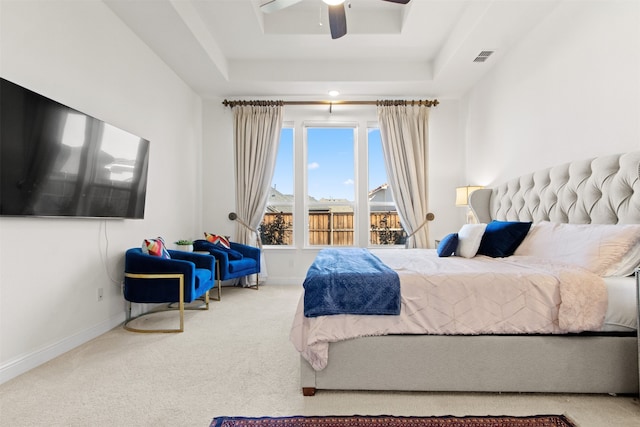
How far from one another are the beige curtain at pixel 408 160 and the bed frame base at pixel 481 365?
3226mm

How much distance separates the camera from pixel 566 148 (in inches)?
118

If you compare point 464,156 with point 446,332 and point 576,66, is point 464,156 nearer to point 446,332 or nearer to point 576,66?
point 576,66

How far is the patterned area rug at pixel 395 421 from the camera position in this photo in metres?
1.63

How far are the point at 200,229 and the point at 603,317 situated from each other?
4.77m

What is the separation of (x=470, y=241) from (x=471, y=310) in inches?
48.6

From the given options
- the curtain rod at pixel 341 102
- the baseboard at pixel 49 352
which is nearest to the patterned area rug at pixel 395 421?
the baseboard at pixel 49 352

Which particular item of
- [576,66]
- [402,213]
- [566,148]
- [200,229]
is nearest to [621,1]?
[576,66]

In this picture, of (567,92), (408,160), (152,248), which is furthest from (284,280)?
(567,92)

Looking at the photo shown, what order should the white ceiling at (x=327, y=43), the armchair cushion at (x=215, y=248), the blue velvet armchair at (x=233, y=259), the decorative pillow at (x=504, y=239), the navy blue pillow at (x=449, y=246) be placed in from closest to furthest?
the decorative pillow at (x=504, y=239), the navy blue pillow at (x=449, y=246), the white ceiling at (x=327, y=43), the blue velvet armchair at (x=233, y=259), the armchair cushion at (x=215, y=248)

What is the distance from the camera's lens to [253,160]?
5145 millimetres

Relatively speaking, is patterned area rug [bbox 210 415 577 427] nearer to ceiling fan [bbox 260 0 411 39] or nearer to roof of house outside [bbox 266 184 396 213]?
ceiling fan [bbox 260 0 411 39]

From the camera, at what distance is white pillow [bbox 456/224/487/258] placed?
9.73 ft

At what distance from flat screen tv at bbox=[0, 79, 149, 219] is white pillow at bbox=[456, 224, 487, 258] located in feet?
10.2

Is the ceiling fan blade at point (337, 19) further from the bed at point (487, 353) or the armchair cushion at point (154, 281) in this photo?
the armchair cushion at point (154, 281)
